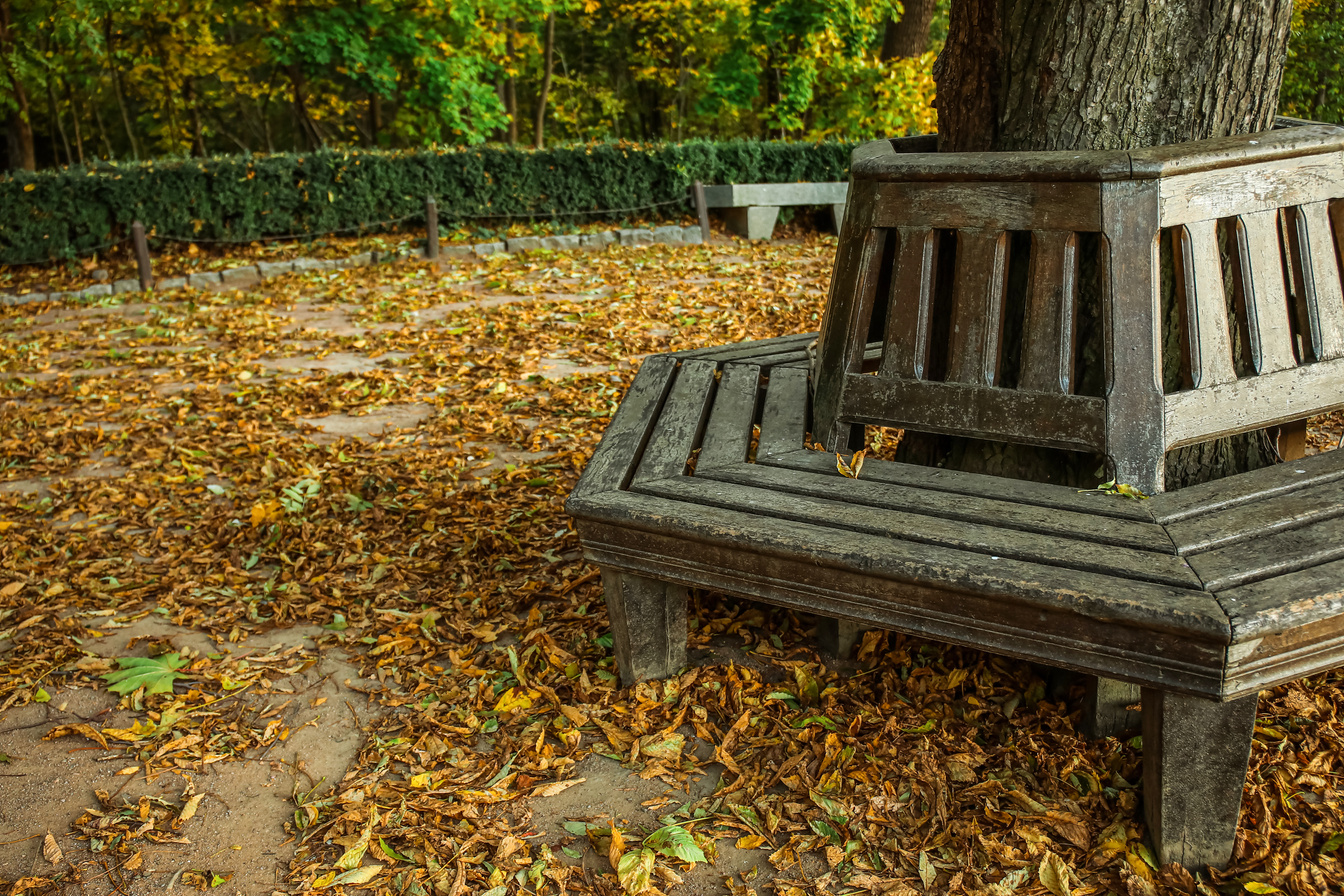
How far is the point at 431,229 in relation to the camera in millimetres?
10672

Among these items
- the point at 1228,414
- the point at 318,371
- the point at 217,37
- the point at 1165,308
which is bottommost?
the point at 318,371

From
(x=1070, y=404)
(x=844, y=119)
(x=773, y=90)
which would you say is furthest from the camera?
(x=773, y=90)

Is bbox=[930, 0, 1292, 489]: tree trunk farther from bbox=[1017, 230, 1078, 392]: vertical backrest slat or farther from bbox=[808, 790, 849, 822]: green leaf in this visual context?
bbox=[808, 790, 849, 822]: green leaf

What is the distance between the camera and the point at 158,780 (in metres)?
2.37

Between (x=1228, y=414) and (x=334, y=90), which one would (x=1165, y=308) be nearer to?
(x=1228, y=414)

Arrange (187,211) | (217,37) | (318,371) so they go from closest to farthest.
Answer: (318,371), (187,211), (217,37)

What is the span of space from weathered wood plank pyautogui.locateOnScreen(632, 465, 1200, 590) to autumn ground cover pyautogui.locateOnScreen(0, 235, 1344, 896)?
0.60 meters

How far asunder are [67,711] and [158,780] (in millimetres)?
524

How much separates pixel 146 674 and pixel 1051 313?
272cm

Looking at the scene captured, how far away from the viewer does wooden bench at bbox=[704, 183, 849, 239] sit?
12.2 m

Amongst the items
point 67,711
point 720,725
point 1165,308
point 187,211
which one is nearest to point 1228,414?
point 1165,308

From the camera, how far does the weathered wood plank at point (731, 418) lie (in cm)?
256

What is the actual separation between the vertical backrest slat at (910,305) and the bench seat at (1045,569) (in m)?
0.27

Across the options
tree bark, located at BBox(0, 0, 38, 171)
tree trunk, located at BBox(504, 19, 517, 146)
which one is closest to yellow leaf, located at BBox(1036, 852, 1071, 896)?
tree bark, located at BBox(0, 0, 38, 171)
